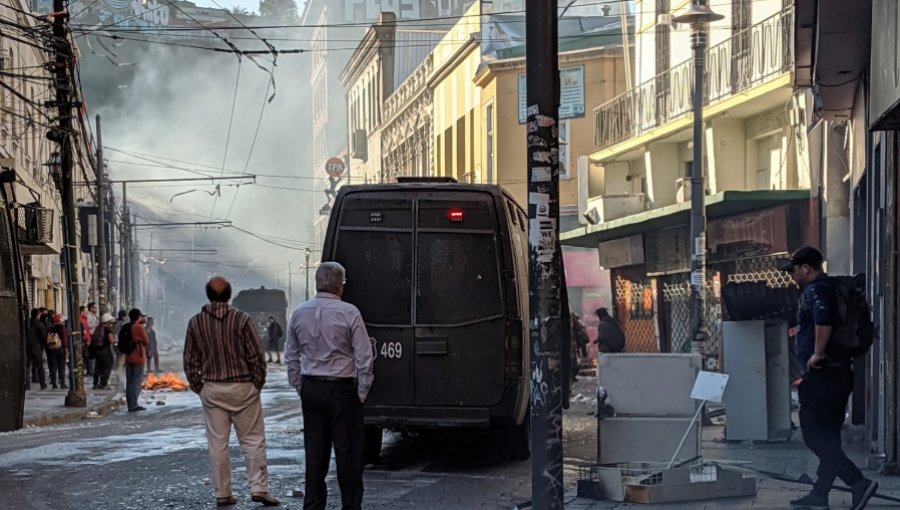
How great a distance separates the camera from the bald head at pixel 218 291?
964 cm

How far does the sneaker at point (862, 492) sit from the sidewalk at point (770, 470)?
1.14 ft

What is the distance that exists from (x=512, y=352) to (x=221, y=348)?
3247 millimetres

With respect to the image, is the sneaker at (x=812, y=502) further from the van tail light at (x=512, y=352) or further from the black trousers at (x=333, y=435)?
the van tail light at (x=512, y=352)

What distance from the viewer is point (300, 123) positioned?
10588 cm

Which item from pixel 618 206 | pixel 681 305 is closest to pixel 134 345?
pixel 681 305

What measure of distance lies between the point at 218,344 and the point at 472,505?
7.11 ft

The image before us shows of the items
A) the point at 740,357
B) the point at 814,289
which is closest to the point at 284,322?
the point at 740,357

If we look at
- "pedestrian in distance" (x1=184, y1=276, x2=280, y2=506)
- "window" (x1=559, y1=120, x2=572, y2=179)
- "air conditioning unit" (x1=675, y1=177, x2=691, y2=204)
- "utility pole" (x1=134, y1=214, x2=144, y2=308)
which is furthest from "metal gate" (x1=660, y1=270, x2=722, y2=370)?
"utility pole" (x1=134, y1=214, x2=144, y2=308)

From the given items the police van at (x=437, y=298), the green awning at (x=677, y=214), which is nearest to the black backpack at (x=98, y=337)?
the green awning at (x=677, y=214)

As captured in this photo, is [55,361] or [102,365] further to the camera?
[55,361]

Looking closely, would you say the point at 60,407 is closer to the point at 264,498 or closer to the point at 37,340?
the point at 37,340

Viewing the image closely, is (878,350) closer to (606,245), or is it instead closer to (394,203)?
(394,203)

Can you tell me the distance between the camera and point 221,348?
955cm

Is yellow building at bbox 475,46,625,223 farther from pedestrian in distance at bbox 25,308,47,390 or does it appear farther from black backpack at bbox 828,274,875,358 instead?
black backpack at bbox 828,274,875,358
